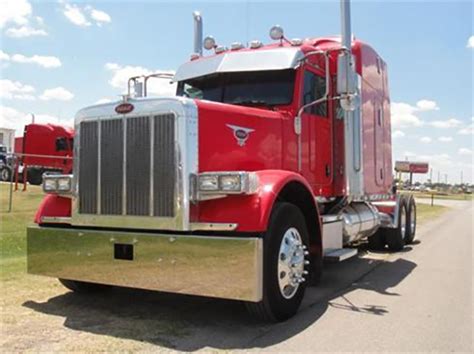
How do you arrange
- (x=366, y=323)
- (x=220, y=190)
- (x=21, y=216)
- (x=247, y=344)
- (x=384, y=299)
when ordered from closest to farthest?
(x=247, y=344) → (x=220, y=190) → (x=366, y=323) → (x=384, y=299) → (x=21, y=216)

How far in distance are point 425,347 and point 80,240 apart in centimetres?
335

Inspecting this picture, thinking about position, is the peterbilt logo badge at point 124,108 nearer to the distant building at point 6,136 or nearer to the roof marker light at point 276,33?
the roof marker light at point 276,33

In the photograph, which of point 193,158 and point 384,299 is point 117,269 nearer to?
point 193,158

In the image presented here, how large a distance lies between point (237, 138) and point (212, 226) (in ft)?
3.64

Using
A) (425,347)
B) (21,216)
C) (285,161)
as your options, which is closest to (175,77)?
(285,161)

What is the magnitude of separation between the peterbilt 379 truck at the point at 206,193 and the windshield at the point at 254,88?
0.01 metres

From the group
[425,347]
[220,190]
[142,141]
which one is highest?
[142,141]

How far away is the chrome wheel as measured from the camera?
5.17 m

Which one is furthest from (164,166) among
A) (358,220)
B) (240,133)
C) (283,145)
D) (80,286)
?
(358,220)

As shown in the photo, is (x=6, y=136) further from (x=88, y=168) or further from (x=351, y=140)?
(x=88, y=168)

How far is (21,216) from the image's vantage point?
12.8 m

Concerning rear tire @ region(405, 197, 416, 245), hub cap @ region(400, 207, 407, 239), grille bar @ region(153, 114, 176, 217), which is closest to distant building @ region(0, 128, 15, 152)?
rear tire @ region(405, 197, 416, 245)

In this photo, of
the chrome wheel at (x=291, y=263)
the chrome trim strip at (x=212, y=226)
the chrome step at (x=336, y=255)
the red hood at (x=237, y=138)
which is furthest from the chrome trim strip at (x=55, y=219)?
the chrome step at (x=336, y=255)

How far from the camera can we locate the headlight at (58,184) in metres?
5.67
